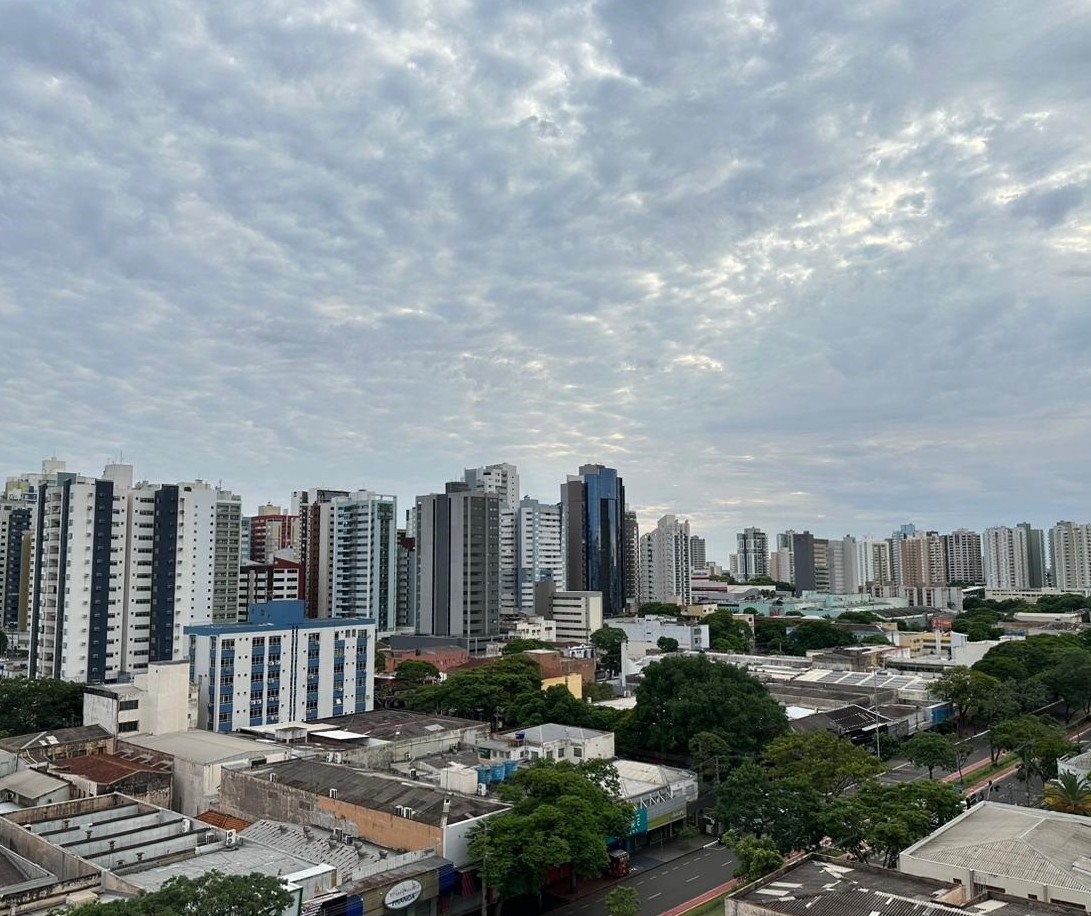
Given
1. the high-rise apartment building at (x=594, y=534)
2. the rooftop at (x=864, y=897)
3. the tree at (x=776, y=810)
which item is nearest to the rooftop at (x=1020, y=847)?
the rooftop at (x=864, y=897)

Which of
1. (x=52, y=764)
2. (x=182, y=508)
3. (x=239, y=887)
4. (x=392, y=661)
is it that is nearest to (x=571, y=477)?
(x=392, y=661)

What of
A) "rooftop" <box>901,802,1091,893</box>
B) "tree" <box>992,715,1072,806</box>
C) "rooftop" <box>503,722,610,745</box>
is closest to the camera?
"rooftop" <box>901,802,1091,893</box>

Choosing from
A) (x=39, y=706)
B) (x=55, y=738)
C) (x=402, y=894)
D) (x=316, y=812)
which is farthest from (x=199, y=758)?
(x=39, y=706)

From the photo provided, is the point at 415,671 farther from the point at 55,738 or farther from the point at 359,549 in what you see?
the point at 359,549

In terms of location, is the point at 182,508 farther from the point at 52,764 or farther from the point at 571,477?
the point at 571,477

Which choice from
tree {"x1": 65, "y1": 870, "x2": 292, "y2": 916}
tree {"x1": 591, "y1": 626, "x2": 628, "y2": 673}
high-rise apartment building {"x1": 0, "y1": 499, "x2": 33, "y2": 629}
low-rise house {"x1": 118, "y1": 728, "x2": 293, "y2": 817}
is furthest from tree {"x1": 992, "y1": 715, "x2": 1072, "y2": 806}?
high-rise apartment building {"x1": 0, "y1": 499, "x2": 33, "y2": 629}

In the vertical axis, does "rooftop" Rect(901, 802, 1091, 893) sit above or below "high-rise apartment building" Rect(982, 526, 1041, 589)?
below

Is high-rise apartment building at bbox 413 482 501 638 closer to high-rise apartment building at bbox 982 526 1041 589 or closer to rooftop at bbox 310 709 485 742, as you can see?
rooftop at bbox 310 709 485 742

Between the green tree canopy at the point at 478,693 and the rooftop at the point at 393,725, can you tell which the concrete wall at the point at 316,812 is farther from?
the green tree canopy at the point at 478,693
